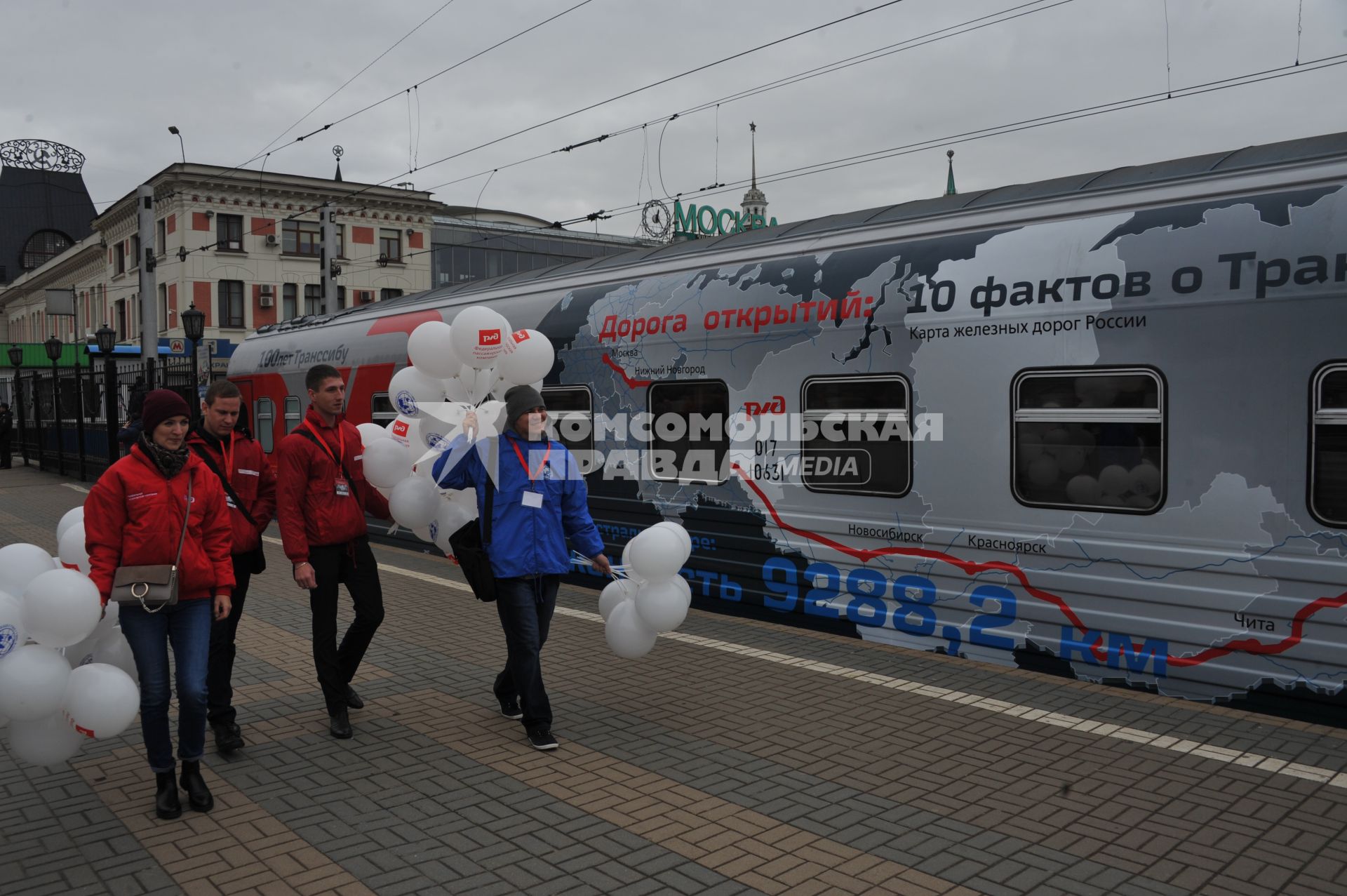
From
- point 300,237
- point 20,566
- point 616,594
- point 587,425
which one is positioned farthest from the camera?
point 300,237

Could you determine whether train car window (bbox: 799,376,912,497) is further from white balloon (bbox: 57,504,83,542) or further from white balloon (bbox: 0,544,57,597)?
white balloon (bbox: 0,544,57,597)

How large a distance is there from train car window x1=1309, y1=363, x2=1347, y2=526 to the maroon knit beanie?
5.41m

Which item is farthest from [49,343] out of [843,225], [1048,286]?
[1048,286]

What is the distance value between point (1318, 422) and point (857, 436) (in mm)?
2949

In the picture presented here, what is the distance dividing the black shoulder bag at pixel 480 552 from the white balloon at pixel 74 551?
5.81ft

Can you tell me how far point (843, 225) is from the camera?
8.23 meters

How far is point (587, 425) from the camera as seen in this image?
1008 cm

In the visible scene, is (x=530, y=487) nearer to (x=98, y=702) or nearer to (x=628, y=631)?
(x=628, y=631)

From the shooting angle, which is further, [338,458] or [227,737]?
[338,458]

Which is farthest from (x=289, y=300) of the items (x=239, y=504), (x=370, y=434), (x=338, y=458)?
(x=239, y=504)

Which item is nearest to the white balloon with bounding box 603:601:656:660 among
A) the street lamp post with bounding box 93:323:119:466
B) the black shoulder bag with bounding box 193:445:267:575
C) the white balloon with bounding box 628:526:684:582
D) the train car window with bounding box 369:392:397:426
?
the white balloon with bounding box 628:526:684:582

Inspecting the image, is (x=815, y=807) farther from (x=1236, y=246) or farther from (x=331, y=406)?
(x=1236, y=246)

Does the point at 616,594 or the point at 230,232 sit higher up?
the point at 230,232

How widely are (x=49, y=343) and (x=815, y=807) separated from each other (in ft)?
98.4
